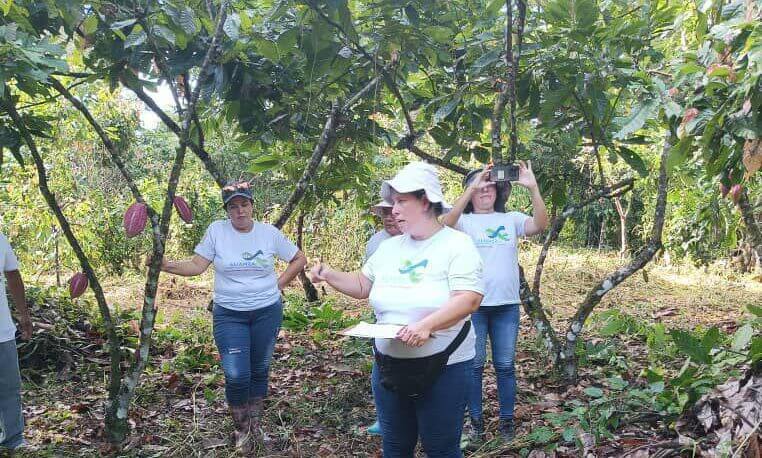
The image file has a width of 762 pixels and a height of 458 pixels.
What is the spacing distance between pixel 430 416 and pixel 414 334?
388mm

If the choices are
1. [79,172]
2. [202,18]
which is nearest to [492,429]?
[202,18]

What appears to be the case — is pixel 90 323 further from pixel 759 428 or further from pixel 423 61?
pixel 759 428

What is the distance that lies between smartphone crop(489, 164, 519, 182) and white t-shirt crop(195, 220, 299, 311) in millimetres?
1250

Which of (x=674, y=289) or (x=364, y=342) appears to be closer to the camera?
(x=364, y=342)

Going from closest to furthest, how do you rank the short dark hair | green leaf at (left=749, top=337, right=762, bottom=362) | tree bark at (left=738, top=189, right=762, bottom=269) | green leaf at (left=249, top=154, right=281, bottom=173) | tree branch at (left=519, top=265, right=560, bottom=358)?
the short dark hair
green leaf at (left=749, top=337, right=762, bottom=362)
tree bark at (left=738, top=189, right=762, bottom=269)
tree branch at (left=519, top=265, right=560, bottom=358)
green leaf at (left=249, top=154, right=281, bottom=173)

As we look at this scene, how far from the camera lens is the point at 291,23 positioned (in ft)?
11.3

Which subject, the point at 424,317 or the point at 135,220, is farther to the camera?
the point at 135,220

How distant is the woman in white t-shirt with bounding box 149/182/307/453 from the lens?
3326 millimetres

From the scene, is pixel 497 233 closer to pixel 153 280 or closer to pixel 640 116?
pixel 640 116

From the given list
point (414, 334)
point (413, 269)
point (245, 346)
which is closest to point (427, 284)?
point (413, 269)

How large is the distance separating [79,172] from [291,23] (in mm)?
5850

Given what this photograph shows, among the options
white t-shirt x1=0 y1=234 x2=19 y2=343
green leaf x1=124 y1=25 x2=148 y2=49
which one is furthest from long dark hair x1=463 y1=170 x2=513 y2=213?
white t-shirt x1=0 y1=234 x2=19 y2=343

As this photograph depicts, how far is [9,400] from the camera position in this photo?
312 centimetres

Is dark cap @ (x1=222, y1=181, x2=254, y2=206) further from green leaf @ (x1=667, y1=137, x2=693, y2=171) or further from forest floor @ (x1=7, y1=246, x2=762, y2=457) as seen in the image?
green leaf @ (x1=667, y1=137, x2=693, y2=171)
